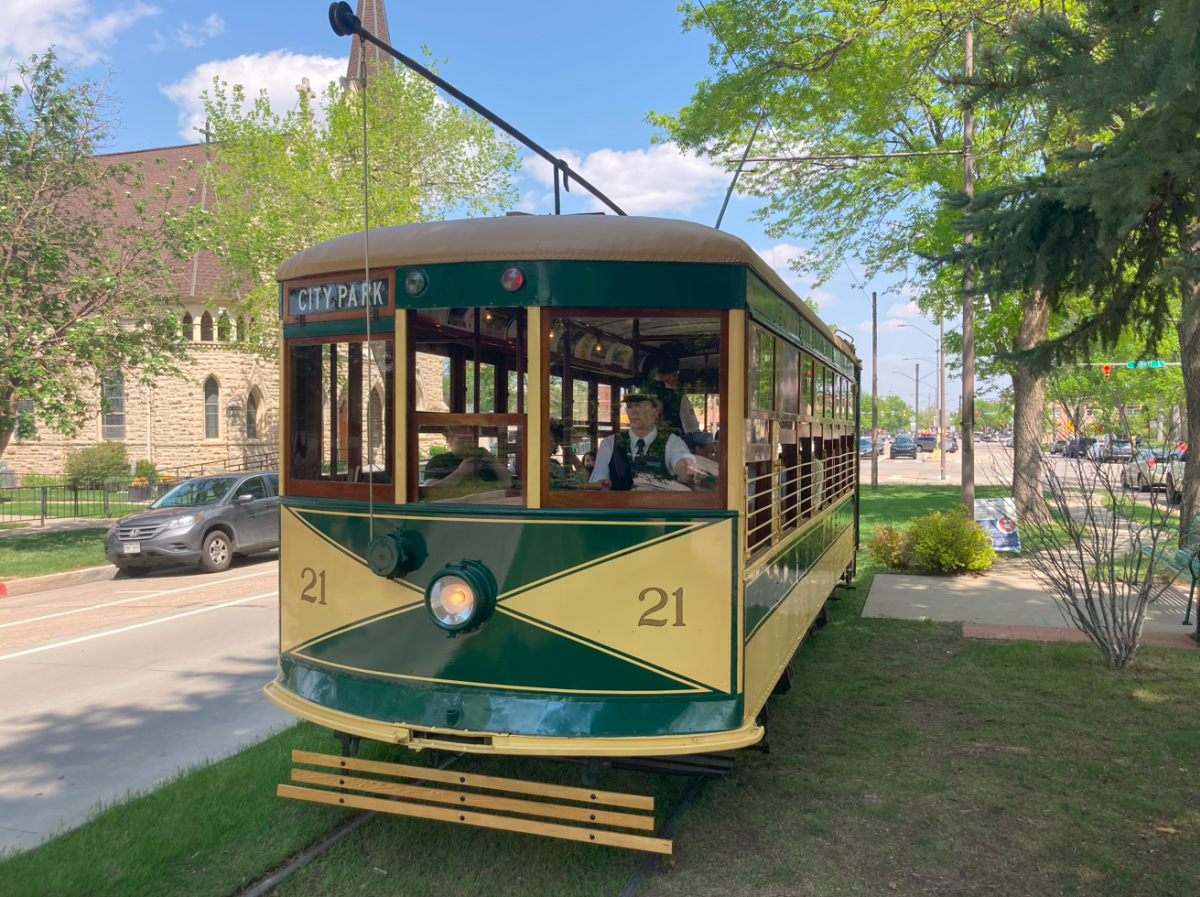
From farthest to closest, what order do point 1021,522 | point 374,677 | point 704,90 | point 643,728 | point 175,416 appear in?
point 175,416
point 704,90
point 1021,522
point 374,677
point 643,728

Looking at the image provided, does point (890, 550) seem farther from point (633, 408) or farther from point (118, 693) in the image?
point (118, 693)

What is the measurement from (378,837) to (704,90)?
16.1 metres

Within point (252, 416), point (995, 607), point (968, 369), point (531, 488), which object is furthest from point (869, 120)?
point (252, 416)

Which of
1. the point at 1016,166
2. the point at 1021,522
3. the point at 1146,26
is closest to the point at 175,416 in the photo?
the point at 1016,166

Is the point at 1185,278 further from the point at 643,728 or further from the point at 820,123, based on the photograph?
the point at 820,123

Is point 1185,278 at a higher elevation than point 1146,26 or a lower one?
lower

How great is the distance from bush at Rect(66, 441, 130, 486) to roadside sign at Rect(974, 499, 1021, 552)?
2558 centimetres

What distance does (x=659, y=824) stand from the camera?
4344mm

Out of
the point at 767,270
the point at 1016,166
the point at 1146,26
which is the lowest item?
the point at 767,270

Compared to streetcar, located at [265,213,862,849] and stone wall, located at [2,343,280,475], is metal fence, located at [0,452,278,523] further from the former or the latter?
streetcar, located at [265,213,862,849]

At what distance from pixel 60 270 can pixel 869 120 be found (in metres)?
14.6

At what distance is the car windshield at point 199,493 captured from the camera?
1405cm

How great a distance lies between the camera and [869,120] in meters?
17.0

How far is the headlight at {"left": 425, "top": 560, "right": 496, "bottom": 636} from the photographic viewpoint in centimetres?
374
